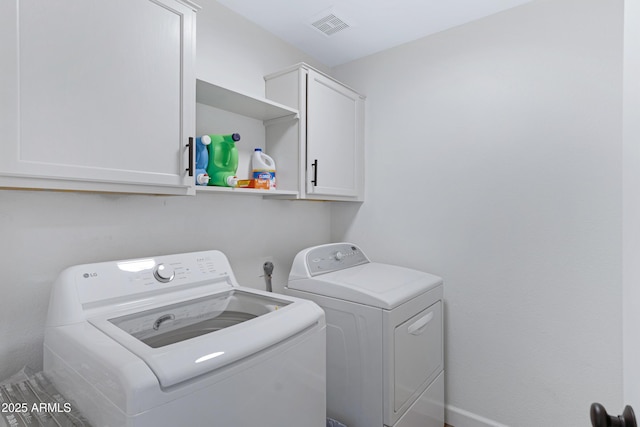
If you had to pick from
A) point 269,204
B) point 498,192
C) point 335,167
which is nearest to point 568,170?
point 498,192

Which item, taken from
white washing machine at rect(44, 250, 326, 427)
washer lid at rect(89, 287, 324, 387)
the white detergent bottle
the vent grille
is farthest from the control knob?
the vent grille

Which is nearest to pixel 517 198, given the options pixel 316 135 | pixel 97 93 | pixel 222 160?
pixel 316 135

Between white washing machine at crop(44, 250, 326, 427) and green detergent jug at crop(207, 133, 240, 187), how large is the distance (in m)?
0.41

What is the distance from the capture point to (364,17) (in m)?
2.02

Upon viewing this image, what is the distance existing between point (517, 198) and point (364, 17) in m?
1.41

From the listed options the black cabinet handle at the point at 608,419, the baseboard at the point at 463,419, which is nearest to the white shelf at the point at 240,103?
the black cabinet handle at the point at 608,419

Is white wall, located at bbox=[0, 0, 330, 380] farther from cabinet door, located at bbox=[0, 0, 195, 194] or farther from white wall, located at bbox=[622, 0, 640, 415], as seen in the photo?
white wall, located at bbox=[622, 0, 640, 415]

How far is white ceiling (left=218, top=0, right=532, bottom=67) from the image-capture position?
1.90 meters

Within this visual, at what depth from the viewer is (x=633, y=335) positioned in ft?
1.95

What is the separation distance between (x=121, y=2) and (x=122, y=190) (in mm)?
685

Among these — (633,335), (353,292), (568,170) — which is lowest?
(353,292)

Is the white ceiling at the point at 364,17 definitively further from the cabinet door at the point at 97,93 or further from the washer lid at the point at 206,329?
the washer lid at the point at 206,329

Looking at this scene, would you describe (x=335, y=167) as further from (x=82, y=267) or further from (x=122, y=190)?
(x=82, y=267)

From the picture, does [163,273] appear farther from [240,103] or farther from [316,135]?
[316,135]
